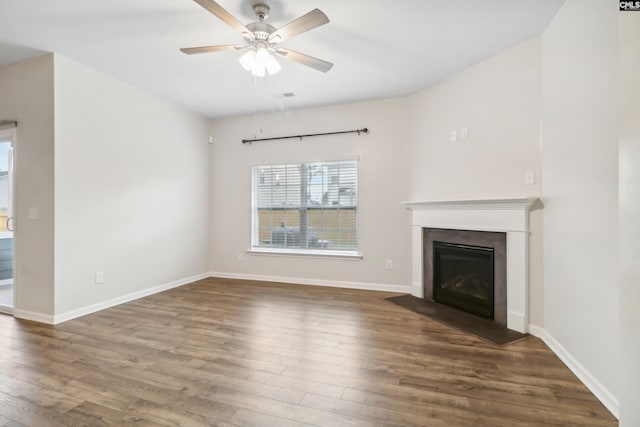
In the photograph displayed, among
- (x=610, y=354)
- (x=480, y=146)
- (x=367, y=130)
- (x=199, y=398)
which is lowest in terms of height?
(x=199, y=398)

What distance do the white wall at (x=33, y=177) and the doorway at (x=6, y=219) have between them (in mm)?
197

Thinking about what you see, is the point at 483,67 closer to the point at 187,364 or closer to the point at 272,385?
the point at 272,385

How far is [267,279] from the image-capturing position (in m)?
4.86

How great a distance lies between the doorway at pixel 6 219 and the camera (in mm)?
3330

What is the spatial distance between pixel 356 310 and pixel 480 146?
2.21 meters

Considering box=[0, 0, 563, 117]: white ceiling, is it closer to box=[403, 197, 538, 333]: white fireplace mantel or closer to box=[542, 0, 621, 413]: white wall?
box=[542, 0, 621, 413]: white wall

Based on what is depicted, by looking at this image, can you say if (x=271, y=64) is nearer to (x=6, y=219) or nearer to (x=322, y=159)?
(x=322, y=159)

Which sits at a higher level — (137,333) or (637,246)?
(637,246)

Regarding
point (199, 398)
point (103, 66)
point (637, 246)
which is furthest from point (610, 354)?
point (103, 66)

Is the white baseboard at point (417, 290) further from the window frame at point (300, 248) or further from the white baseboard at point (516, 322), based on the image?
the white baseboard at point (516, 322)

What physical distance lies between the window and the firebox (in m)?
1.23

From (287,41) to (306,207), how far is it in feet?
8.00

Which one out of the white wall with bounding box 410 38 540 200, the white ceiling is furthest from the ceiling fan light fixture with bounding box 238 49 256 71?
the white wall with bounding box 410 38 540 200

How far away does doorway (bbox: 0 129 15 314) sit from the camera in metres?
3.33
